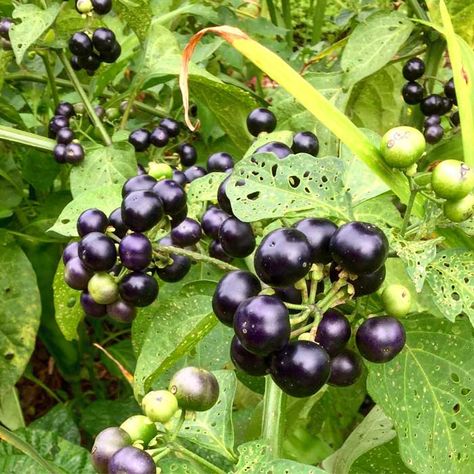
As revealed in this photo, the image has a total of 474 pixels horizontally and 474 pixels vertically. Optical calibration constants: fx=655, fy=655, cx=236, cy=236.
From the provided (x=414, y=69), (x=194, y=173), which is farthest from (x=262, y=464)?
(x=414, y=69)

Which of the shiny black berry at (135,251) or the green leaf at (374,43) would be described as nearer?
the shiny black berry at (135,251)

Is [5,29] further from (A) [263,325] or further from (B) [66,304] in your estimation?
(A) [263,325]

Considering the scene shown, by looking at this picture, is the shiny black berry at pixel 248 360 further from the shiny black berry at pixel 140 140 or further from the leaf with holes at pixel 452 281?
the shiny black berry at pixel 140 140

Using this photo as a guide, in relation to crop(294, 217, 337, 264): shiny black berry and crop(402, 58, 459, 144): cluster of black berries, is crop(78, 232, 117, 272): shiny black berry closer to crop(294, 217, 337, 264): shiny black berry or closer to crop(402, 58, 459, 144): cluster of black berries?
crop(294, 217, 337, 264): shiny black berry

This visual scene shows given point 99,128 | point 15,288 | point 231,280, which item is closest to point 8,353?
point 15,288

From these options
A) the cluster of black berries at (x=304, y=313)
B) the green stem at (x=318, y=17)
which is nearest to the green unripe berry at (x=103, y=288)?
Answer: the cluster of black berries at (x=304, y=313)

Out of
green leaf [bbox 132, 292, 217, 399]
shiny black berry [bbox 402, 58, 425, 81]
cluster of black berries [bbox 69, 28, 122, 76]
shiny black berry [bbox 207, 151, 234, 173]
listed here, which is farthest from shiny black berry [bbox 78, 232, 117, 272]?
shiny black berry [bbox 402, 58, 425, 81]

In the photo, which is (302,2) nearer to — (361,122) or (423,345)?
(361,122)
